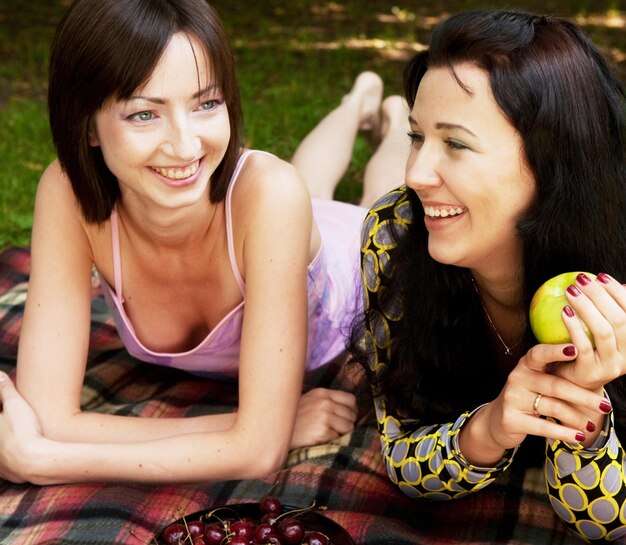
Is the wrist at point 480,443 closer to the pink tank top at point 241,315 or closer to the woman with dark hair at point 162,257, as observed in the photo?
the woman with dark hair at point 162,257

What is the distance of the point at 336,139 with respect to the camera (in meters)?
5.05

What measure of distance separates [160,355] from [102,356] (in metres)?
0.63

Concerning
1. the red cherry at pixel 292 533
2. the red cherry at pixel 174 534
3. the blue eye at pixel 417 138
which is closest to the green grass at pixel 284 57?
the blue eye at pixel 417 138

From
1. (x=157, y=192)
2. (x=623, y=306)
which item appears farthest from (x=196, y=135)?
(x=623, y=306)

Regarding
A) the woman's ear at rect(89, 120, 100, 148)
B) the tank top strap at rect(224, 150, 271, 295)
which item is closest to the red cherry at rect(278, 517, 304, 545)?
the tank top strap at rect(224, 150, 271, 295)

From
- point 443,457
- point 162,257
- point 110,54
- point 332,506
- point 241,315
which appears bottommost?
point 332,506

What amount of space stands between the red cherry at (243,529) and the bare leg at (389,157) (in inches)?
93.2

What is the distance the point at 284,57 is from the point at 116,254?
5961 millimetres

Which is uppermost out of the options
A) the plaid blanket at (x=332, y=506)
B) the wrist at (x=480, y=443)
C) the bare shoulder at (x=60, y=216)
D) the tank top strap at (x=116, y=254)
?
the bare shoulder at (x=60, y=216)

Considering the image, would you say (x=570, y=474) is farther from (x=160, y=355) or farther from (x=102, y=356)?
(x=102, y=356)

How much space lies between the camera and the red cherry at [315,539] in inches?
95.4

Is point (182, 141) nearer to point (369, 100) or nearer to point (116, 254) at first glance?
point (116, 254)

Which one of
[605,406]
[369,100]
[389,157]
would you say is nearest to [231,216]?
[605,406]

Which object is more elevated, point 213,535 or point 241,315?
point 241,315
